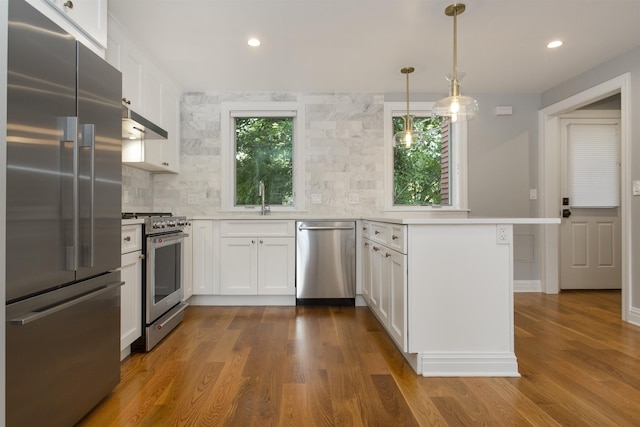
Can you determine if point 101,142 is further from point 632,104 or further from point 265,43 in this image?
point 632,104

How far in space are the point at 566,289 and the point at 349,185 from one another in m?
2.93

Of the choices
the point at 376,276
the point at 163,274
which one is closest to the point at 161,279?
the point at 163,274

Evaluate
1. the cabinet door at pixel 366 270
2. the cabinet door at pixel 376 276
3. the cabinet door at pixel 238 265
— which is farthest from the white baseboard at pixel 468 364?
the cabinet door at pixel 238 265

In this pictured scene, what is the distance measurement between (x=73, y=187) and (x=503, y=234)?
210 cm

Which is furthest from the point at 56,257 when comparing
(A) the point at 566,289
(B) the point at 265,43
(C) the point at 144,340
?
(A) the point at 566,289

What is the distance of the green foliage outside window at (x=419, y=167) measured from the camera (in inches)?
167

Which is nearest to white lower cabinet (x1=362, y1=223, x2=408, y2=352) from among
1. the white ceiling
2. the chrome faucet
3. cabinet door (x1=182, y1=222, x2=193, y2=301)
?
the chrome faucet

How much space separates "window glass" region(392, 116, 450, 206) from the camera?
425cm

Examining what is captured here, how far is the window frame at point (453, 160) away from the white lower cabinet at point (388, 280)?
97cm

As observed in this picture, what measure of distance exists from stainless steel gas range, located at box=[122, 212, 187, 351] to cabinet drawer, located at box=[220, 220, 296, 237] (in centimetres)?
49

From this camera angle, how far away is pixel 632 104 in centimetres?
308

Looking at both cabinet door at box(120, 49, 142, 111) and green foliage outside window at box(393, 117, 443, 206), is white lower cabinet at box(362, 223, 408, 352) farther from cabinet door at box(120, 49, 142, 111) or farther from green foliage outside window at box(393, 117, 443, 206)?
cabinet door at box(120, 49, 142, 111)

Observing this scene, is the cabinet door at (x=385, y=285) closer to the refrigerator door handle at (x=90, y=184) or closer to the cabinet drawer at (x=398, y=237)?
the cabinet drawer at (x=398, y=237)

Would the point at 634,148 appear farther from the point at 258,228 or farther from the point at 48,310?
the point at 48,310
